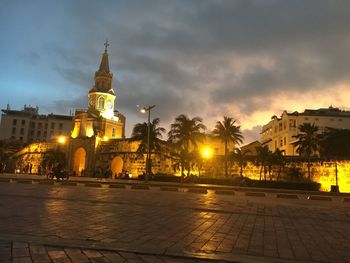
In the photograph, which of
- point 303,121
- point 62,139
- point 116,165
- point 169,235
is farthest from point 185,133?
point 169,235

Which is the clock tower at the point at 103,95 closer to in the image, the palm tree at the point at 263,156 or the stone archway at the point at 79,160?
the stone archway at the point at 79,160

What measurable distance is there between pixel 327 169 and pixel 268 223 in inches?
1550

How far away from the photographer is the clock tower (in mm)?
68750

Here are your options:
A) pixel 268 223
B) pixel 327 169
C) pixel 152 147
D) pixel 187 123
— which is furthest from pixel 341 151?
pixel 268 223

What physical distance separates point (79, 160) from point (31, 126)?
1933 inches

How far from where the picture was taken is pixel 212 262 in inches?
209

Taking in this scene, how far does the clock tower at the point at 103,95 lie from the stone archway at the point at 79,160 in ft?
28.3

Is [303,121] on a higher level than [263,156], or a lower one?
higher

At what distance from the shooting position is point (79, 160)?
2493 inches

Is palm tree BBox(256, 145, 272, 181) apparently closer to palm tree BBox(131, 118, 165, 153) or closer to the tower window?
palm tree BBox(131, 118, 165, 153)

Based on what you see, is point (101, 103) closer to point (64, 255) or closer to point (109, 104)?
point (109, 104)

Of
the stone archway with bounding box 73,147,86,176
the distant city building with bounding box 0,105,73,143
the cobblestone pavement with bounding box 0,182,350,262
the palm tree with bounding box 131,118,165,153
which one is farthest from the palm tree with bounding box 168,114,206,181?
the distant city building with bounding box 0,105,73,143

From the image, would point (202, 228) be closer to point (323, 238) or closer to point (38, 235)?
point (323, 238)

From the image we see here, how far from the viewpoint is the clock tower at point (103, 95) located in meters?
68.8
